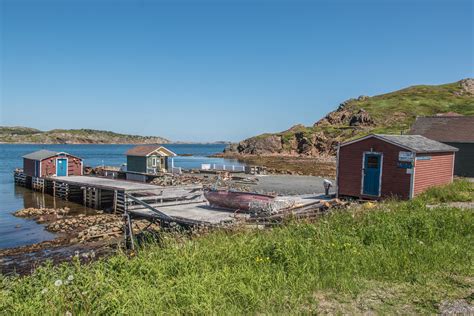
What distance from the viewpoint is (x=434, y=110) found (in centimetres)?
9919

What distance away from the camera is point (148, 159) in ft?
130

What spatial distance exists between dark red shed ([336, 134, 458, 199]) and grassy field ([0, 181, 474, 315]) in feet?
33.2

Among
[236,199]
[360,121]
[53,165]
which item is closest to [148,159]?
[53,165]

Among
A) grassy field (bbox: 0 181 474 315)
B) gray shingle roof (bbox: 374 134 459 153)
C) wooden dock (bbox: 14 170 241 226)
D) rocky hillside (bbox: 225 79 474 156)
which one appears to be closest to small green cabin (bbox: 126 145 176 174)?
wooden dock (bbox: 14 170 241 226)

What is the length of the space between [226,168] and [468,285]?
42.4 meters

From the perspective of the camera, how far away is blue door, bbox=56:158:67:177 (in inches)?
1599

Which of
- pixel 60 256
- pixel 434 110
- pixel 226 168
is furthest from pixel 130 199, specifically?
pixel 434 110

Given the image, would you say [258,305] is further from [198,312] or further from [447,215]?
[447,215]

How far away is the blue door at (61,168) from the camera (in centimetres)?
4062

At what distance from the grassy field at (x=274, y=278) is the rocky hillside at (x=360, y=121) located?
72639 mm

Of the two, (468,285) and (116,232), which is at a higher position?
(468,285)

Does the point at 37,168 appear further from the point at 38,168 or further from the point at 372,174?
the point at 372,174

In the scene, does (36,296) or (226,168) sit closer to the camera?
(36,296)

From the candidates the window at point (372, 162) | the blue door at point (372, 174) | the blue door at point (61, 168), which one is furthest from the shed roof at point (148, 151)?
the window at point (372, 162)
